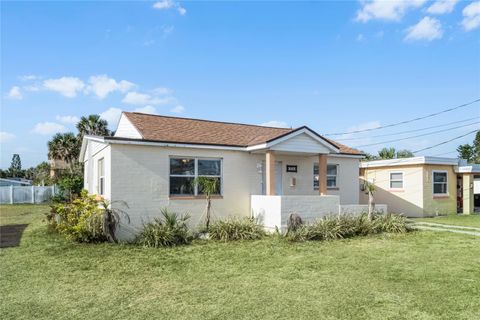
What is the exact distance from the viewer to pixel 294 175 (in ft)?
51.2

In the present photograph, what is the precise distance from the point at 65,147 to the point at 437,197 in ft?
104

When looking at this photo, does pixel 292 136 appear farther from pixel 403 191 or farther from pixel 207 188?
pixel 403 191

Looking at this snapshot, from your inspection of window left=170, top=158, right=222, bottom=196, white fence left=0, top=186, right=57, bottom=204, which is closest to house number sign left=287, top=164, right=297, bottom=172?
window left=170, top=158, right=222, bottom=196

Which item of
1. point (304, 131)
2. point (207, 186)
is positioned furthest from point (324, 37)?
point (207, 186)

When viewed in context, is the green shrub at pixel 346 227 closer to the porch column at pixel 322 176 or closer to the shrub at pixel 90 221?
the porch column at pixel 322 176

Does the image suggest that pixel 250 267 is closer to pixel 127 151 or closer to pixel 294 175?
pixel 127 151

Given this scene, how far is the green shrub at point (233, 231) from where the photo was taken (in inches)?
459

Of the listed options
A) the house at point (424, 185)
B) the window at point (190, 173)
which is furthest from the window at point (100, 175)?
the house at point (424, 185)

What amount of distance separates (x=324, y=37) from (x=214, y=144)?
24.6 feet

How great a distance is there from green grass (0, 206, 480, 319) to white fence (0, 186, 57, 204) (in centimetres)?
2412

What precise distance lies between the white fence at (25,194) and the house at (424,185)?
28.0 m

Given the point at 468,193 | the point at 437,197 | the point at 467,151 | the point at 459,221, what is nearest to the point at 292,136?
the point at 459,221

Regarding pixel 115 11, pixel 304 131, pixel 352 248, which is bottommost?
pixel 352 248

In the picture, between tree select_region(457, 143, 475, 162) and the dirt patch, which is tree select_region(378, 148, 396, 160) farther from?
the dirt patch
